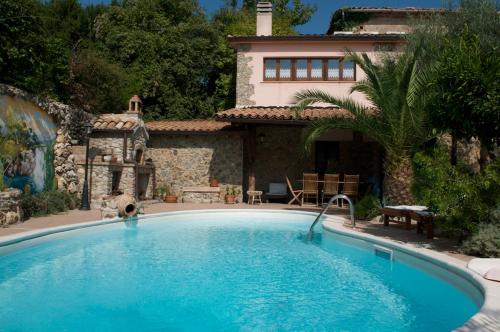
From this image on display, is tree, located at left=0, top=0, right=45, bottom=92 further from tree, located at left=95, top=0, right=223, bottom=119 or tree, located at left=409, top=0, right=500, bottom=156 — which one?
tree, located at left=409, top=0, right=500, bottom=156

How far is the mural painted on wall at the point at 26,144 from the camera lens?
31.7 ft

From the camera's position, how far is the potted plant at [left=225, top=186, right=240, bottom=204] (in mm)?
14602

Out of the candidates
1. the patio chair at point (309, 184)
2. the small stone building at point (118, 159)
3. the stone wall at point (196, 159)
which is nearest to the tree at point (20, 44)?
the small stone building at point (118, 159)

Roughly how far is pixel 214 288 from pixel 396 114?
19.9 feet

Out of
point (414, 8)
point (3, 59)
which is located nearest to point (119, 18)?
point (3, 59)

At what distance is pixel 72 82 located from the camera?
15945 mm

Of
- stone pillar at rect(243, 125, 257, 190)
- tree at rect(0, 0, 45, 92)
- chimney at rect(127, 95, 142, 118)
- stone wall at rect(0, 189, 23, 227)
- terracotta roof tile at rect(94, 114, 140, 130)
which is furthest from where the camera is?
chimney at rect(127, 95, 142, 118)

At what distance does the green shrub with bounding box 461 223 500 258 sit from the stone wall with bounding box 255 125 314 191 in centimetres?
987

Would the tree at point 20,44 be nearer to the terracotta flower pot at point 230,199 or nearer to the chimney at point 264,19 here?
the terracotta flower pot at point 230,199

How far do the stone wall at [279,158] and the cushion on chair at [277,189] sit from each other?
0.97 metres

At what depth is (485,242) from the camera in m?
5.77

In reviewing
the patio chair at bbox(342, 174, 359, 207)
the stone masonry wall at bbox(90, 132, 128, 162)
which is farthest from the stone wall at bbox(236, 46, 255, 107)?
the patio chair at bbox(342, 174, 359, 207)

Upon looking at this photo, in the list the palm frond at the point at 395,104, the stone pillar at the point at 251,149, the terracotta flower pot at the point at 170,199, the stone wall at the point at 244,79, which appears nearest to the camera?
the palm frond at the point at 395,104

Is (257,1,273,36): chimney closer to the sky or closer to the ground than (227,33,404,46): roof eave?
closer to the sky
